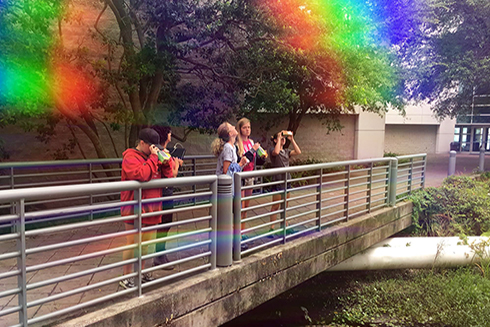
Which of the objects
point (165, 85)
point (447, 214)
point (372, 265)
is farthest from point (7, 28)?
point (447, 214)

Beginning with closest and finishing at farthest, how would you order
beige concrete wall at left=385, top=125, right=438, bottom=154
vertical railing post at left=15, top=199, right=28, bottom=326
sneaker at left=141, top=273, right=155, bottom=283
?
vertical railing post at left=15, top=199, right=28, bottom=326
sneaker at left=141, top=273, right=155, bottom=283
beige concrete wall at left=385, top=125, right=438, bottom=154

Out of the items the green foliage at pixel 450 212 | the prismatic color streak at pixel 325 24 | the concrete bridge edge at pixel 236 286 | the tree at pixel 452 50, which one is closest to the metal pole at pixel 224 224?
the concrete bridge edge at pixel 236 286

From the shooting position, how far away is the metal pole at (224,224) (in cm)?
378

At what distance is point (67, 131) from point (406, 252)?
9.01 meters

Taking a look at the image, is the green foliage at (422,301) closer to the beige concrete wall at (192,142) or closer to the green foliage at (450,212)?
the green foliage at (450,212)

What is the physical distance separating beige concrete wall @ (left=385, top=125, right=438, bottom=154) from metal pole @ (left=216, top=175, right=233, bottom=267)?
25.1 m

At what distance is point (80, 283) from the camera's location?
3.59 metres

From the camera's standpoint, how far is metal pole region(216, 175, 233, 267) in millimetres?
3777

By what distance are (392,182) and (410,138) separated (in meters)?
23.1

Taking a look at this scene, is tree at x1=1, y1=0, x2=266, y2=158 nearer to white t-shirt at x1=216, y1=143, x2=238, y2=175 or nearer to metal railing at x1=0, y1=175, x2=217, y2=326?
metal railing at x1=0, y1=175, x2=217, y2=326

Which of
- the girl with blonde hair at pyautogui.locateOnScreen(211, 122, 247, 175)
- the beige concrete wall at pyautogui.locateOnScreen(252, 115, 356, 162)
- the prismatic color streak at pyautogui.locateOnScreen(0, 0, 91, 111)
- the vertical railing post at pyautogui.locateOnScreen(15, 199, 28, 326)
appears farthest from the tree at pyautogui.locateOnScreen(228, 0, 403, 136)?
the beige concrete wall at pyautogui.locateOnScreen(252, 115, 356, 162)

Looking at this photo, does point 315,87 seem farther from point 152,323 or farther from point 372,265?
point 152,323

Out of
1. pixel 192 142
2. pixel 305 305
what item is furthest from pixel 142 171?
pixel 192 142

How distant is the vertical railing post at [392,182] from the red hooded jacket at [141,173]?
5.04 metres
